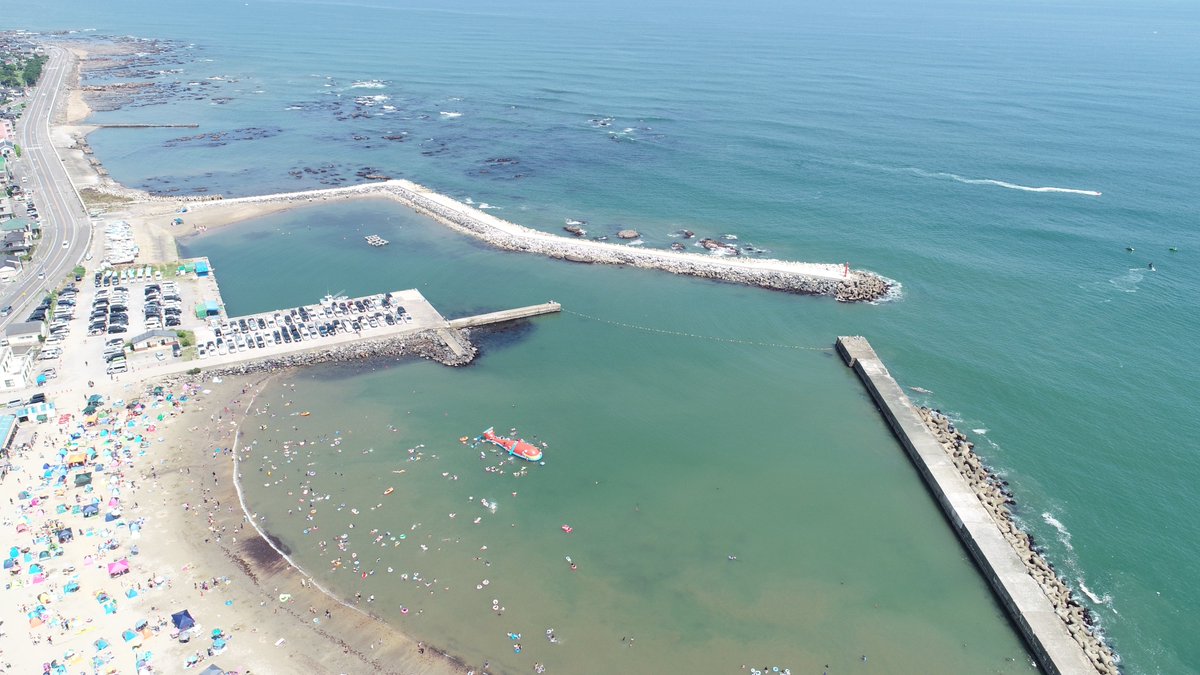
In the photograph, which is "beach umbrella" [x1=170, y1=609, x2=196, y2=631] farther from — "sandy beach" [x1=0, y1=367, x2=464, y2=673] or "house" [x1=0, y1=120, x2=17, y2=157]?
"house" [x1=0, y1=120, x2=17, y2=157]

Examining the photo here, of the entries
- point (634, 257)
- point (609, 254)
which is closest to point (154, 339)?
point (609, 254)

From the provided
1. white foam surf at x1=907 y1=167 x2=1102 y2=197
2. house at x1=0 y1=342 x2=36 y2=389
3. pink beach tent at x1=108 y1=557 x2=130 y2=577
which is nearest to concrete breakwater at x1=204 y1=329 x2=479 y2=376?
house at x1=0 y1=342 x2=36 y2=389

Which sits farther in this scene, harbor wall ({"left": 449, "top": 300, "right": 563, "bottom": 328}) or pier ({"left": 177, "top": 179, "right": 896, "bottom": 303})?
pier ({"left": 177, "top": 179, "right": 896, "bottom": 303})

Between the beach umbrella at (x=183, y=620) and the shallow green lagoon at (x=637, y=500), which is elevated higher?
the shallow green lagoon at (x=637, y=500)

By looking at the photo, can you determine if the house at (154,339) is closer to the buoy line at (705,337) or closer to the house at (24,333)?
the house at (24,333)

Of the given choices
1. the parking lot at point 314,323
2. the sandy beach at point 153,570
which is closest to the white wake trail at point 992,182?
the parking lot at point 314,323

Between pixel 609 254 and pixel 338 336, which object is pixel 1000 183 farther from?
pixel 338 336

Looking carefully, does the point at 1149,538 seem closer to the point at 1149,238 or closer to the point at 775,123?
the point at 1149,238
